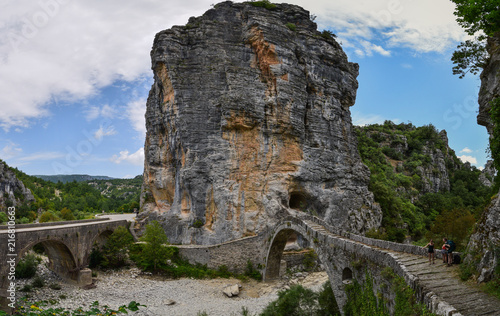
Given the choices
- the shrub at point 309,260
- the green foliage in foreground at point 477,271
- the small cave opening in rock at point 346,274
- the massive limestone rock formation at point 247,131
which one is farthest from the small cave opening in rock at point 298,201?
the green foliage in foreground at point 477,271

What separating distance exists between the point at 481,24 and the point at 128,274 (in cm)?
2623

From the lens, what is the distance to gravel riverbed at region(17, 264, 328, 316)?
63.9ft

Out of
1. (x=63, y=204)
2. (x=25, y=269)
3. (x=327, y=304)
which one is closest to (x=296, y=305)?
(x=327, y=304)

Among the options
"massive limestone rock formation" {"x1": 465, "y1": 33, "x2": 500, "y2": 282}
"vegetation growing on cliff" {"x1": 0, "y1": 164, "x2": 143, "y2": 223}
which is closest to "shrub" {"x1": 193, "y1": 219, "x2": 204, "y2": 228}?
"vegetation growing on cliff" {"x1": 0, "y1": 164, "x2": 143, "y2": 223}

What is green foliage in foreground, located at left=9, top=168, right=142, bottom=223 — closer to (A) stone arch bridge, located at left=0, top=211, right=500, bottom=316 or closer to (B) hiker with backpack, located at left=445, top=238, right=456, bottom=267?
(A) stone arch bridge, located at left=0, top=211, right=500, bottom=316

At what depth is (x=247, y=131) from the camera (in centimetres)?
3177

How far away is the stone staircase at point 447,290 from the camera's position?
21.4 ft

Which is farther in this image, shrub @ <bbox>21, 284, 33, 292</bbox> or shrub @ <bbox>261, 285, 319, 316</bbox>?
shrub @ <bbox>21, 284, 33, 292</bbox>

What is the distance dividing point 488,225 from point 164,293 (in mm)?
19837

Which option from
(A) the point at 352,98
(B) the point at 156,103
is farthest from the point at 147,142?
(A) the point at 352,98

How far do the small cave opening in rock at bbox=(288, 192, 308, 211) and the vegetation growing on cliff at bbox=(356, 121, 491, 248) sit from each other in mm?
9725

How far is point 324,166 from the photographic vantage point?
108ft

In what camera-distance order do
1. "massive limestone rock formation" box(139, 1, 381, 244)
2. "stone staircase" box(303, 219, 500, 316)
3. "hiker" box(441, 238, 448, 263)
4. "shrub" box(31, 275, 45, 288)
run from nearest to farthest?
"stone staircase" box(303, 219, 500, 316) < "hiker" box(441, 238, 448, 263) < "shrub" box(31, 275, 45, 288) < "massive limestone rock formation" box(139, 1, 381, 244)

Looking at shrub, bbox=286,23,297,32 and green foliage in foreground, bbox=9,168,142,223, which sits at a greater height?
shrub, bbox=286,23,297,32
